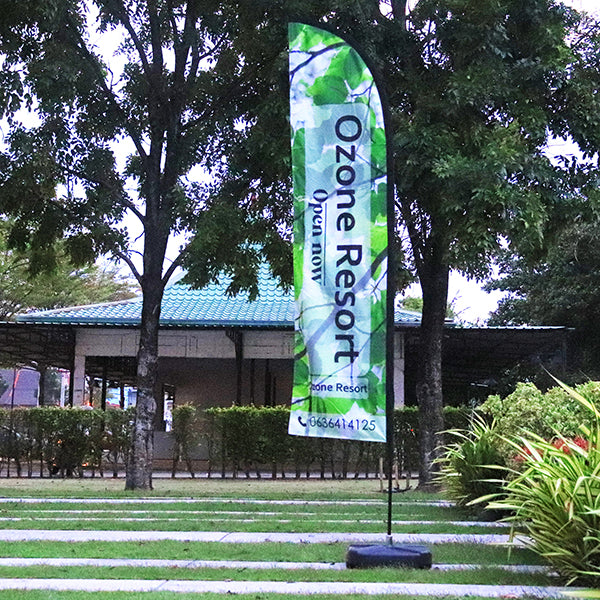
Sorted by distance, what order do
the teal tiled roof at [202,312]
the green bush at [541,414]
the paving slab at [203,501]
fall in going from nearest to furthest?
the green bush at [541,414]
the paving slab at [203,501]
the teal tiled roof at [202,312]

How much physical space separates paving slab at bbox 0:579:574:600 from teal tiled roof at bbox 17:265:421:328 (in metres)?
13.9

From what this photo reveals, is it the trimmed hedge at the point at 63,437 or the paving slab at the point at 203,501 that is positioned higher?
the trimmed hedge at the point at 63,437

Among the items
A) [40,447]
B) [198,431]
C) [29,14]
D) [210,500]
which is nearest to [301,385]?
[210,500]

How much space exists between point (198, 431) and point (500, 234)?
9310 mm

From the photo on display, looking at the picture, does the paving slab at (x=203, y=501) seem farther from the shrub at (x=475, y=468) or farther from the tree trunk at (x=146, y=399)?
the tree trunk at (x=146, y=399)

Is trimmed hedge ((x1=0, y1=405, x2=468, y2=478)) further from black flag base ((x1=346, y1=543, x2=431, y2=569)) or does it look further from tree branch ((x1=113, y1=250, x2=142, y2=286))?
black flag base ((x1=346, y1=543, x2=431, y2=569))

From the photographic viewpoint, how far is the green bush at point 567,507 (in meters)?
5.30

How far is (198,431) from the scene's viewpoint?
59.1 feet

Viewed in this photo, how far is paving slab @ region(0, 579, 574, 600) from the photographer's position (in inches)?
213

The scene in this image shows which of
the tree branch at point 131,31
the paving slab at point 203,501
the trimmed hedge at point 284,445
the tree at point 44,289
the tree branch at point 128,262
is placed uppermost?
the tree branch at point 131,31

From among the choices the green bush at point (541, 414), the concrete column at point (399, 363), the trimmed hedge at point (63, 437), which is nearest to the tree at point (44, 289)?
the trimmed hedge at point (63, 437)

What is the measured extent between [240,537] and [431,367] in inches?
265

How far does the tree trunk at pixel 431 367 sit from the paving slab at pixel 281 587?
8104 millimetres

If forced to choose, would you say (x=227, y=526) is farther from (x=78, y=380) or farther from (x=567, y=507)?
(x=78, y=380)
